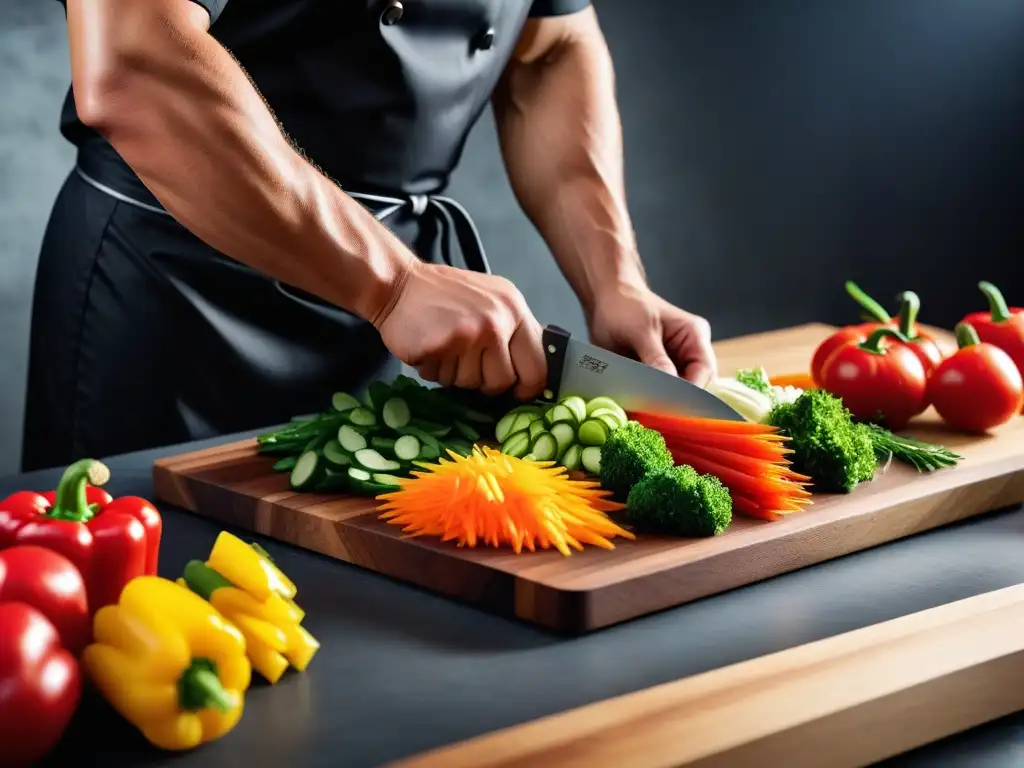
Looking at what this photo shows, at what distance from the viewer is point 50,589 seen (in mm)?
1061

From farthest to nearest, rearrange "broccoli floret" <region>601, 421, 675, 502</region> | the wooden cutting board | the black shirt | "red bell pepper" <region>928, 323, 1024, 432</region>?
the black shirt → "red bell pepper" <region>928, 323, 1024, 432</region> → "broccoli floret" <region>601, 421, 675, 502</region> → the wooden cutting board

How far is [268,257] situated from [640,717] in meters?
0.84

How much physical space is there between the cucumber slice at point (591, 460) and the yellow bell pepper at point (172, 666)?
2.05ft

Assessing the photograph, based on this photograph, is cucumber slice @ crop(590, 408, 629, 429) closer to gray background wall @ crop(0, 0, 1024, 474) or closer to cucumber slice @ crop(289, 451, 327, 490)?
cucumber slice @ crop(289, 451, 327, 490)

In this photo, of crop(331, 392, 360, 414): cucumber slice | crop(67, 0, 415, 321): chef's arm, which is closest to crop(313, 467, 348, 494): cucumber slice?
crop(331, 392, 360, 414): cucumber slice

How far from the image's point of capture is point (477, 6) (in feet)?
6.73

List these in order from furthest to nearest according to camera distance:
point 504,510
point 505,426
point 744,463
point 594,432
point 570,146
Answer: point 570,146 → point 505,426 → point 594,432 → point 744,463 → point 504,510

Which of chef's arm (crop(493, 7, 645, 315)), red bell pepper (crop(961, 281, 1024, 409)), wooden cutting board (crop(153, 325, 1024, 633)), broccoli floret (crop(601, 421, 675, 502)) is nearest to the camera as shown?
wooden cutting board (crop(153, 325, 1024, 633))

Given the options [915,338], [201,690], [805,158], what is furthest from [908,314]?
[805,158]

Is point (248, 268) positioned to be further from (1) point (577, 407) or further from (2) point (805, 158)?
(2) point (805, 158)

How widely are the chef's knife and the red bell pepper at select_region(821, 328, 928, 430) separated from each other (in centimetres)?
27

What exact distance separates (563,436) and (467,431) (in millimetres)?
151

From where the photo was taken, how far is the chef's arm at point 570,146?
2355 mm

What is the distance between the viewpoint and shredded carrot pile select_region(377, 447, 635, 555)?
4.53ft
